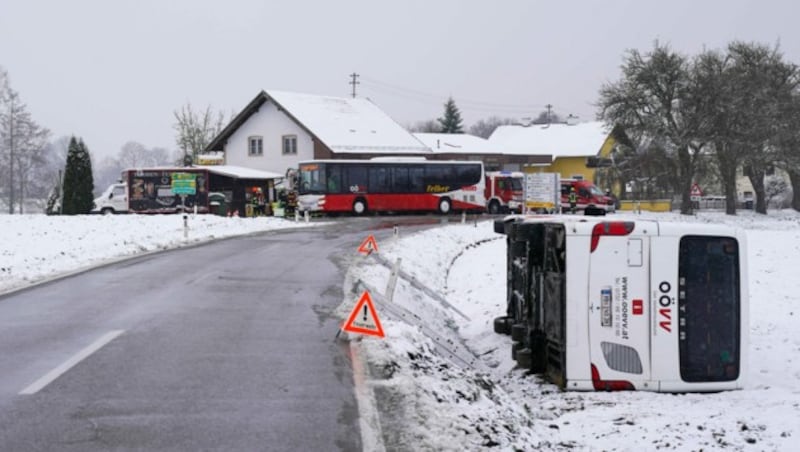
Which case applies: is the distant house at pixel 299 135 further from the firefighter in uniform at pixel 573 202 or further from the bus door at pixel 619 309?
the bus door at pixel 619 309

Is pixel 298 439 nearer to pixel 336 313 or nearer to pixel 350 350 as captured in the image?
pixel 350 350

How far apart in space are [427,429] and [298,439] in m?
1.04

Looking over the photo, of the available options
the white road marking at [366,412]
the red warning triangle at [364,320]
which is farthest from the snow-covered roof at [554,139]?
the white road marking at [366,412]

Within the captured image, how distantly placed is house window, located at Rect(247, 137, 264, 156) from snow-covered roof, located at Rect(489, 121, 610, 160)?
77.5ft

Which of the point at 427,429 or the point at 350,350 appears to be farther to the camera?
the point at 350,350

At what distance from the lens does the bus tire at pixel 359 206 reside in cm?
4509

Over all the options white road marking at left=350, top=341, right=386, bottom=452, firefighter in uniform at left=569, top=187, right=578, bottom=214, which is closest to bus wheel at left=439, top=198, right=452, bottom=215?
firefighter in uniform at left=569, top=187, right=578, bottom=214

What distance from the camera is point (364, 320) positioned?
10.2 metres

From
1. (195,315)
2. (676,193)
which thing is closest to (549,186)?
(676,193)

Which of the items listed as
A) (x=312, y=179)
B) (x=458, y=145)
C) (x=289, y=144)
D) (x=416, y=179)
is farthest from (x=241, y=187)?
(x=458, y=145)

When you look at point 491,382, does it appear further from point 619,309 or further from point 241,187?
point 241,187

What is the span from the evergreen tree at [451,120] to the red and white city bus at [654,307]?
303ft

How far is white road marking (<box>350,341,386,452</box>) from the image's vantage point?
6.44 m

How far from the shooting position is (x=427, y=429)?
686 centimetres
